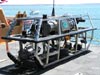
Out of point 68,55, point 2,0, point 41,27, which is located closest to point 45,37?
point 41,27

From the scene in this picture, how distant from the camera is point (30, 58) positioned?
9.38 metres

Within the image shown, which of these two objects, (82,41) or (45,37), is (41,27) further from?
(82,41)

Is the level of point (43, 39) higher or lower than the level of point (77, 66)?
higher

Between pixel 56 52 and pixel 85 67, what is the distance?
1063mm

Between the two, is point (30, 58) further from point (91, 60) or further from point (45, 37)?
point (91, 60)

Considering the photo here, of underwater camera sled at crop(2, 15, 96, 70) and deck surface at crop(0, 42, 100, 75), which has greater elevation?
underwater camera sled at crop(2, 15, 96, 70)

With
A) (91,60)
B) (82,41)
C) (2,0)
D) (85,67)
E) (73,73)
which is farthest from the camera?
(2,0)

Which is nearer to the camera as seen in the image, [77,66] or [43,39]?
[43,39]

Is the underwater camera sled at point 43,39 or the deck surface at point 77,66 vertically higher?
the underwater camera sled at point 43,39

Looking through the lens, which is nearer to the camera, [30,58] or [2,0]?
[30,58]

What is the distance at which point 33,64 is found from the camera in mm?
9203

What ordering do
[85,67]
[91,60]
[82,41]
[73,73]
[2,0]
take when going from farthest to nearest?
[2,0] → [82,41] → [91,60] → [85,67] → [73,73]

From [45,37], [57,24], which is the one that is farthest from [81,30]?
[45,37]

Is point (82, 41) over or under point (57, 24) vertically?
under
